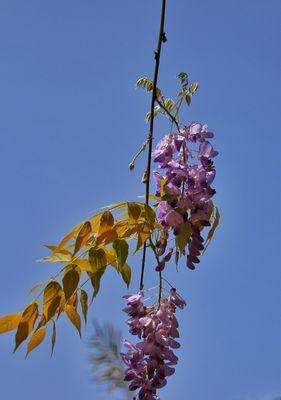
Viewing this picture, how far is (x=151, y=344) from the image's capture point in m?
1.23

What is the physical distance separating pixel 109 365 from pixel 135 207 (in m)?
0.77

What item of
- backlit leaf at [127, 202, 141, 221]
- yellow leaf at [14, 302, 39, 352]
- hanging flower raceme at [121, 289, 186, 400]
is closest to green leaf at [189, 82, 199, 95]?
backlit leaf at [127, 202, 141, 221]

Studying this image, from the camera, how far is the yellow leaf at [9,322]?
1153mm

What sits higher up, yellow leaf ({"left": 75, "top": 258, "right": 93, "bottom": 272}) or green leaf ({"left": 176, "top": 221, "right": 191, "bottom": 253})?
green leaf ({"left": 176, "top": 221, "right": 191, "bottom": 253})

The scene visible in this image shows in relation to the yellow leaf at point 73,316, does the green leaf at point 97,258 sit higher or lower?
higher

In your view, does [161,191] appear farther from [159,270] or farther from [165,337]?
[165,337]

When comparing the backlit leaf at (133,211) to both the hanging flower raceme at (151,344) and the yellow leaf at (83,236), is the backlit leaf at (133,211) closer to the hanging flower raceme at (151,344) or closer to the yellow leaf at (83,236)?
the yellow leaf at (83,236)

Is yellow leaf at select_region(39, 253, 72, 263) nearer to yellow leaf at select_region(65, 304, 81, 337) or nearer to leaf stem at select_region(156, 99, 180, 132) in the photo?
yellow leaf at select_region(65, 304, 81, 337)

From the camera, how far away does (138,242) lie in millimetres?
1136

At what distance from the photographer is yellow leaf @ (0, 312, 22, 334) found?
1.15 meters

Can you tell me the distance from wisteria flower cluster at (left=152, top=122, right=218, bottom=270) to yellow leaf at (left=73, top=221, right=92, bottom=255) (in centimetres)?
13

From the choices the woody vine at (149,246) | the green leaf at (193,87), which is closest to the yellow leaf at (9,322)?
the woody vine at (149,246)

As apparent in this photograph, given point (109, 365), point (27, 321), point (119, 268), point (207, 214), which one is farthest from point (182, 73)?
point (109, 365)

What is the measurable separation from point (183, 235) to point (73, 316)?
0.26 metres
